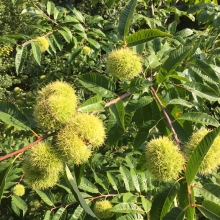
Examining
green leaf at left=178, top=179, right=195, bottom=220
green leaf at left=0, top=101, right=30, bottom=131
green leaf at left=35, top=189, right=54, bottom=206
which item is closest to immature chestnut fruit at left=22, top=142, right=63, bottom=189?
green leaf at left=0, top=101, right=30, bottom=131

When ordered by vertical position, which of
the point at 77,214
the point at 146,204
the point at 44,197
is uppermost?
the point at 146,204

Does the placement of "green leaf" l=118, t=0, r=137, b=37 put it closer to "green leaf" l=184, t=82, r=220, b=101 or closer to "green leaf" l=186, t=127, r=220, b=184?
"green leaf" l=184, t=82, r=220, b=101

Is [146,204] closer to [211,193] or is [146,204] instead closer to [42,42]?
[211,193]

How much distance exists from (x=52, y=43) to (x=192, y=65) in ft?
3.73

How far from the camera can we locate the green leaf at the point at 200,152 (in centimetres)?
78

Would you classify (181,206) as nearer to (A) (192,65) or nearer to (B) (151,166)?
(B) (151,166)

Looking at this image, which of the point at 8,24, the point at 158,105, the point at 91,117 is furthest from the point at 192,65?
the point at 8,24

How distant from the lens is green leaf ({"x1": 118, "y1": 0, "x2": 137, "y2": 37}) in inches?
47.5

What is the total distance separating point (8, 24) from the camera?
25.9ft

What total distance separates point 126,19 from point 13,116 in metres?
0.61

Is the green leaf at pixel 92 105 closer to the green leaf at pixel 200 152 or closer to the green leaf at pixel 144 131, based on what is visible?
the green leaf at pixel 144 131

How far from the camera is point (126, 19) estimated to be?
4.03 feet

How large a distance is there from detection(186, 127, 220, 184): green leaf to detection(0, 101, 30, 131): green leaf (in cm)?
59

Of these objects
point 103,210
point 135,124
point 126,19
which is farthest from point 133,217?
point 126,19
